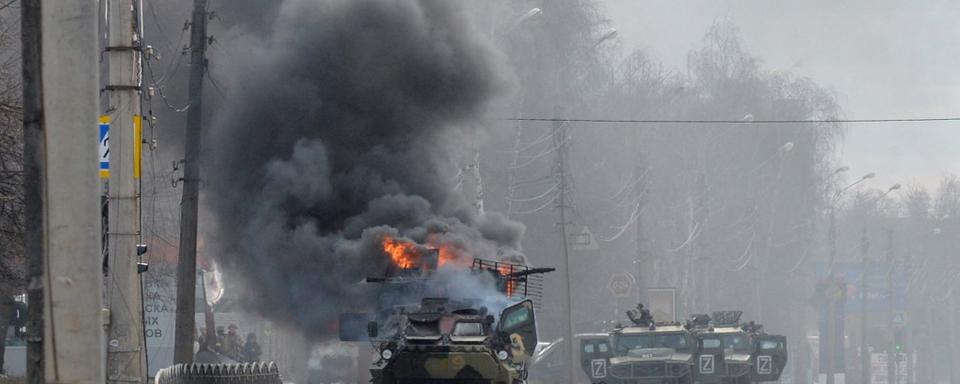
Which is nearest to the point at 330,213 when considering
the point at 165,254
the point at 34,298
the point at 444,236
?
the point at 444,236

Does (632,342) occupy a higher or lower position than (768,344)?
higher

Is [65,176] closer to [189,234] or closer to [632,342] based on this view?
[189,234]

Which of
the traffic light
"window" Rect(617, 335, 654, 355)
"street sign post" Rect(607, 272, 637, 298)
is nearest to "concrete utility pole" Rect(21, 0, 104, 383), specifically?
"window" Rect(617, 335, 654, 355)

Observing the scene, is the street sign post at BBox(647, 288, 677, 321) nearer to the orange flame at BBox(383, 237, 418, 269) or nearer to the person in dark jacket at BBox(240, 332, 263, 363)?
the person in dark jacket at BBox(240, 332, 263, 363)

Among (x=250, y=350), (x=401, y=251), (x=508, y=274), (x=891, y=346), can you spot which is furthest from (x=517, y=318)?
(x=891, y=346)

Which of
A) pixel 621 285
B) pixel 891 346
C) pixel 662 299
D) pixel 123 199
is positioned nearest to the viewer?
pixel 123 199

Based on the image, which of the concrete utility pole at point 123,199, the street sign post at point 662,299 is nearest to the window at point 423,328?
the concrete utility pole at point 123,199

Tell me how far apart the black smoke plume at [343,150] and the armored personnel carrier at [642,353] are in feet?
17.9

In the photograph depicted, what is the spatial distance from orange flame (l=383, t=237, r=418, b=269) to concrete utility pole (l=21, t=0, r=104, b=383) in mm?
9184

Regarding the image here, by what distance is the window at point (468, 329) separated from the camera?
52.5 feet

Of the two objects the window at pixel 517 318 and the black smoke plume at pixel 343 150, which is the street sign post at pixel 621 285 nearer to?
the black smoke plume at pixel 343 150

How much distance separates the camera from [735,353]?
93.6 feet

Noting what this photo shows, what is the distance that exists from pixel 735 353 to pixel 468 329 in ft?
44.4

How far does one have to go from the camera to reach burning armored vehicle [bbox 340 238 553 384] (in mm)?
15453
